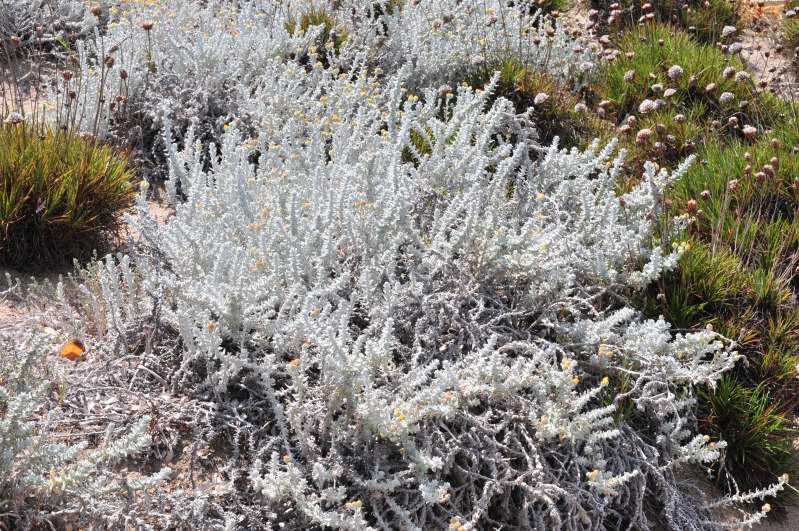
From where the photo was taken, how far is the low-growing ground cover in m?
2.73

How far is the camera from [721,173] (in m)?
4.29

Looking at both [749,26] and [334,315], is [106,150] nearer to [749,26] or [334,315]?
[334,315]

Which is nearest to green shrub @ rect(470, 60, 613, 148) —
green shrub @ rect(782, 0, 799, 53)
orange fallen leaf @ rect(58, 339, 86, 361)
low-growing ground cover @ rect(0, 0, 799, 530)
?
low-growing ground cover @ rect(0, 0, 799, 530)

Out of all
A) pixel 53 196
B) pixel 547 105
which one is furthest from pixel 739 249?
pixel 53 196

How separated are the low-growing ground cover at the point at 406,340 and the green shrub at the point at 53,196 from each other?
70 mm

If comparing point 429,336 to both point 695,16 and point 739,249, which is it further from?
point 695,16

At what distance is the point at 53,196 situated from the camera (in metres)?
3.63

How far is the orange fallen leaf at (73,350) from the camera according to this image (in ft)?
9.50

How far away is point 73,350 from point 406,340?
4.11ft

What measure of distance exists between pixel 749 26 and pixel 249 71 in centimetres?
442

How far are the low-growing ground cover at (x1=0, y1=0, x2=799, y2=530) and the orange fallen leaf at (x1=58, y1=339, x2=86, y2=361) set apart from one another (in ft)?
0.05

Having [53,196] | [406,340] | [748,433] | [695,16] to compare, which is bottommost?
[748,433]

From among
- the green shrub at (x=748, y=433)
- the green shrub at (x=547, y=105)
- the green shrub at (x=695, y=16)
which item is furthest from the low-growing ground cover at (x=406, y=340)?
the green shrub at (x=695, y=16)

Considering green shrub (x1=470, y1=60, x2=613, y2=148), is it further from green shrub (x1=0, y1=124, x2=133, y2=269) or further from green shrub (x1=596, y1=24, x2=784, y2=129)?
green shrub (x1=0, y1=124, x2=133, y2=269)
